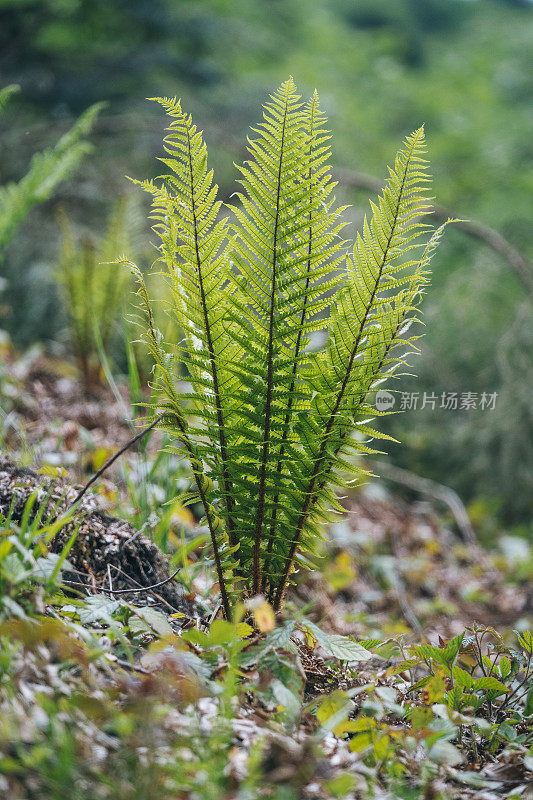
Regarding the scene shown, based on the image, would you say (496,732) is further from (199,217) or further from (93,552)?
(199,217)

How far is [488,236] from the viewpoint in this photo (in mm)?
3494

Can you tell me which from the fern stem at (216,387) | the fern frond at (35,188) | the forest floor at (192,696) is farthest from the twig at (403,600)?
the fern frond at (35,188)

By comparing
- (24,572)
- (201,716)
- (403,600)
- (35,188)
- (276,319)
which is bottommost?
(403,600)

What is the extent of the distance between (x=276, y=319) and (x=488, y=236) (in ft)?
9.34

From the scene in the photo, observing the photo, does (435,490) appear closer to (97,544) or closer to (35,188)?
(97,544)

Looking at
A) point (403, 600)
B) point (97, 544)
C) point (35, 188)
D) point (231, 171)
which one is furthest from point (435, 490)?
point (35, 188)

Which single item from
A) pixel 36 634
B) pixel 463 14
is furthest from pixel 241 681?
pixel 463 14

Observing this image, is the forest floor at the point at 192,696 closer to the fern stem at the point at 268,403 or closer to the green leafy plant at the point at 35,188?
the fern stem at the point at 268,403

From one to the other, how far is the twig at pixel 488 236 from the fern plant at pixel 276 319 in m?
2.35

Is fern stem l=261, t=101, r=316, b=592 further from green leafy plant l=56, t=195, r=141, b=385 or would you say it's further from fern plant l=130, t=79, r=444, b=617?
green leafy plant l=56, t=195, r=141, b=385

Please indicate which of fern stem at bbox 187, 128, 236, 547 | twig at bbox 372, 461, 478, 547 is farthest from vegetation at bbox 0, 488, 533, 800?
twig at bbox 372, 461, 478, 547

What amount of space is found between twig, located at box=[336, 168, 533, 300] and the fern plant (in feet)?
7.70

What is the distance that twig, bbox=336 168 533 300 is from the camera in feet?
10.8

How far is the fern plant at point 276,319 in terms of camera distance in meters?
1.08
